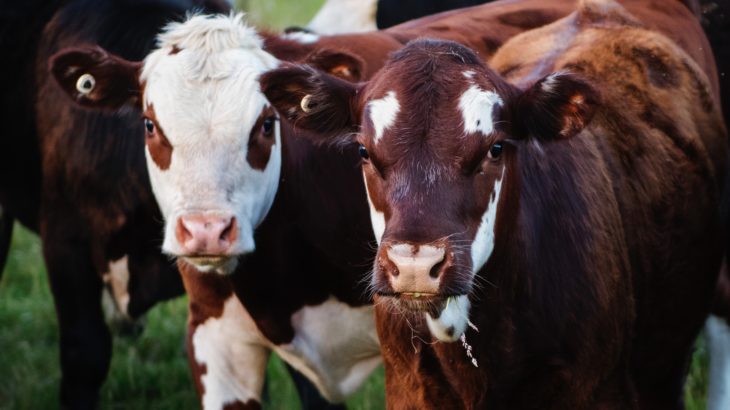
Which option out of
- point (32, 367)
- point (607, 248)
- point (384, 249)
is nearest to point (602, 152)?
point (607, 248)

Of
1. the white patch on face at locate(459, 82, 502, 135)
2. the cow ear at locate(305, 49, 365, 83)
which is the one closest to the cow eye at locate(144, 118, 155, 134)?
the cow ear at locate(305, 49, 365, 83)

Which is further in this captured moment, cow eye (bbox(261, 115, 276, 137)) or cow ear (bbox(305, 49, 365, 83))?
cow ear (bbox(305, 49, 365, 83))

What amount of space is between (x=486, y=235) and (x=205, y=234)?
1.13 metres

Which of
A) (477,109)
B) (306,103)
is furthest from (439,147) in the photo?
(306,103)

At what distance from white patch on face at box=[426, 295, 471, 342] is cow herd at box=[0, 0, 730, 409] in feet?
0.03

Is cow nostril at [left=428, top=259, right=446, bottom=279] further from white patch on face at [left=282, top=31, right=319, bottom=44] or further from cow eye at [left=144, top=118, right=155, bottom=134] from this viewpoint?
white patch on face at [left=282, top=31, right=319, bottom=44]

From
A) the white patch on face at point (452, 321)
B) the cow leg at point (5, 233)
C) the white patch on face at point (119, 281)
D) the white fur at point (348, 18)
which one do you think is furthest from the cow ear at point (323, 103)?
the cow leg at point (5, 233)

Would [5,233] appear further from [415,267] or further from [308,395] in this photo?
[415,267]

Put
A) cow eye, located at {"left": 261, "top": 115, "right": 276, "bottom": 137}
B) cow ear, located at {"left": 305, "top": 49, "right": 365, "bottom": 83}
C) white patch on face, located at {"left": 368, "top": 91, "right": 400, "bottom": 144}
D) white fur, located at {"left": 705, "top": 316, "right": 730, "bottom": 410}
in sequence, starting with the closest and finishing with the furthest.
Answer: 1. white patch on face, located at {"left": 368, "top": 91, "right": 400, "bottom": 144}
2. cow eye, located at {"left": 261, "top": 115, "right": 276, "bottom": 137}
3. cow ear, located at {"left": 305, "top": 49, "right": 365, "bottom": 83}
4. white fur, located at {"left": 705, "top": 316, "right": 730, "bottom": 410}

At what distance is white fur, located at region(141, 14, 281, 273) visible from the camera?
5.30 meters

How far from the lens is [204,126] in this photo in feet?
17.9

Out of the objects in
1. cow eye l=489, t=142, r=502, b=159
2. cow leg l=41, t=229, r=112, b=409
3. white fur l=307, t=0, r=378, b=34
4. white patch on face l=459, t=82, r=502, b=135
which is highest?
white patch on face l=459, t=82, r=502, b=135

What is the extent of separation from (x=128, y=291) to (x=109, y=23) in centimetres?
122

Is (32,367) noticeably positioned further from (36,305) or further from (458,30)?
(458,30)
